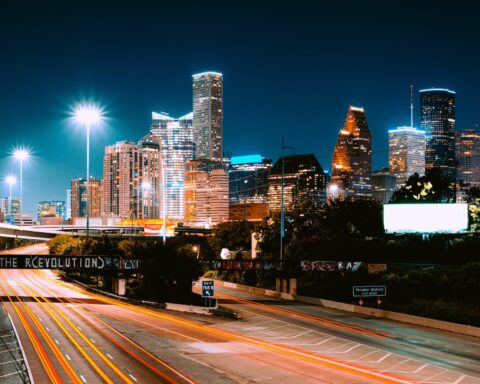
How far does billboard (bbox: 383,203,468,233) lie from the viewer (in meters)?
82.6

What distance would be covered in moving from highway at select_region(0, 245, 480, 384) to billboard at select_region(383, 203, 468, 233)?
30531 mm

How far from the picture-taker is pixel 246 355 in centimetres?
3341

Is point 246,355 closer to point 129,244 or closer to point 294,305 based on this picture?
point 294,305

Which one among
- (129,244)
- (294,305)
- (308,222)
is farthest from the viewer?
(308,222)

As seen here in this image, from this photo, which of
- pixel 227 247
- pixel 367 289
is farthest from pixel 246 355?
pixel 227 247

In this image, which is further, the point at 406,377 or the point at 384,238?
the point at 384,238

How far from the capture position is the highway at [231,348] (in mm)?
28172

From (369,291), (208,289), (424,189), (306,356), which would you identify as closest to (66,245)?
(208,289)

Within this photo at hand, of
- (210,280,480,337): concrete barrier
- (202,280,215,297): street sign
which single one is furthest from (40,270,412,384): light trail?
(210,280,480,337): concrete barrier

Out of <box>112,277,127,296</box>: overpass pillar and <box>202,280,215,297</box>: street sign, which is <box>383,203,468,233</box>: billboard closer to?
<box>112,277,127,296</box>: overpass pillar

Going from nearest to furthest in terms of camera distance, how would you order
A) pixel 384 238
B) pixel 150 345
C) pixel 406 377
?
pixel 406 377 < pixel 150 345 < pixel 384 238

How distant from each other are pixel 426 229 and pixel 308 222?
74.7 ft

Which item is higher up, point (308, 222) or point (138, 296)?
point (308, 222)

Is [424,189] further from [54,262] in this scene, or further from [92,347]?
[92,347]
